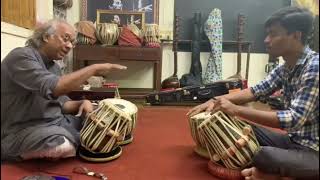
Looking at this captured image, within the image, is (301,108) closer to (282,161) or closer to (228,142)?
(282,161)

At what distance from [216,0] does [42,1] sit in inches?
104

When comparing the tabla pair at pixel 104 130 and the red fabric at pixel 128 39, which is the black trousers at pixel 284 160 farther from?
the red fabric at pixel 128 39

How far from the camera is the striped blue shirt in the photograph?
1.30 meters

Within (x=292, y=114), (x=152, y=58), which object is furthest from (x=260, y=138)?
(x=152, y=58)

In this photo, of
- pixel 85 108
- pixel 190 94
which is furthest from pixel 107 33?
pixel 85 108

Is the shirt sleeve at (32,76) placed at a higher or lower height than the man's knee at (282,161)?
higher

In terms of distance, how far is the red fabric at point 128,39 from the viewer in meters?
4.55

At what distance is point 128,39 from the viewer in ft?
15.0

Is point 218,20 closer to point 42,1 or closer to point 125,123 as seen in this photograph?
point 42,1

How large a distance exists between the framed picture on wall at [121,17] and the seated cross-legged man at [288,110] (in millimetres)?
3118

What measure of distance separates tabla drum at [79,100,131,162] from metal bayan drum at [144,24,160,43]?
2.54 metres

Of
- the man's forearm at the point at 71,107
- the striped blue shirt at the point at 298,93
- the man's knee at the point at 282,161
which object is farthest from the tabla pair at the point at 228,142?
the man's forearm at the point at 71,107

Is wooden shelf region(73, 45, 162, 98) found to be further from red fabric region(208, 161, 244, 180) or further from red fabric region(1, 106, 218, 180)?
red fabric region(208, 161, 244, 180)

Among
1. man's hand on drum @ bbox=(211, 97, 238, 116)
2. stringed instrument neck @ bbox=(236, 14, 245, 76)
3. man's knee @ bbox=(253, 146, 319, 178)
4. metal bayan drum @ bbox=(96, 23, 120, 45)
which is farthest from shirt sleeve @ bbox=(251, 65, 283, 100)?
stringed instrument neck @ bbox=(236, 14, 245, 76)
